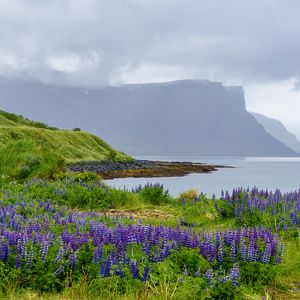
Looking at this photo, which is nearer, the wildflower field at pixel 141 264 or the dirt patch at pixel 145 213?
the wildflower field at pixel 141 264

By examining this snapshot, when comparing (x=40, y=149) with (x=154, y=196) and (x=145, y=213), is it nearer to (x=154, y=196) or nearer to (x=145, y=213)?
(x=154, y=196)

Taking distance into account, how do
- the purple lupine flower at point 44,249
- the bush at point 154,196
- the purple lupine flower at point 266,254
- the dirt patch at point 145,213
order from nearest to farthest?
1. the purple lupine flower at point 44,249
2. the purple lupine flower at point 266,254
3. the dirt patch at point 145,213
4. the bush at point 154,196

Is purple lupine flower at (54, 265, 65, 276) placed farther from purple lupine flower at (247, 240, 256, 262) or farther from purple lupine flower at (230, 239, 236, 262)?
purple lupine flower at (247, 240, 256, 262)

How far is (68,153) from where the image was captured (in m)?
66.2

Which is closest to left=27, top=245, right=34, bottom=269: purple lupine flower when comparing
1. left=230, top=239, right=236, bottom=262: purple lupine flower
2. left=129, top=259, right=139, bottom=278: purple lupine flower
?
left=129, top=259, right=139, bottom=278: purple lupine flower

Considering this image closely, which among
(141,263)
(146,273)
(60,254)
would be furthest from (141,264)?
(60,254)

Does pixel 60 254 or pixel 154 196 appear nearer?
pixel 60 254

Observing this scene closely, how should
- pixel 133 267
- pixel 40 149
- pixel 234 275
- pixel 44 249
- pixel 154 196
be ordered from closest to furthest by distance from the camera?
1. pixel 234 275
2. pixel 133 267
3. pixel 44 249
4. pixel 154 196
5. pixel 40 149

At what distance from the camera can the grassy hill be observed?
19.3 meters

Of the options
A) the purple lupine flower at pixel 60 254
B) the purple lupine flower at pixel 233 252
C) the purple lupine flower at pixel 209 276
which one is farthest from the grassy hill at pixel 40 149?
the purple lupine flower at pixel 209 276

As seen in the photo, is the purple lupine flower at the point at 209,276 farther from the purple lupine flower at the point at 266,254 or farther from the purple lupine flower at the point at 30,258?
the purple lupine flower at the point at 30,258

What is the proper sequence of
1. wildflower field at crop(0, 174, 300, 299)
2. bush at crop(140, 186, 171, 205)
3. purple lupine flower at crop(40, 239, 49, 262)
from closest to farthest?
wildflower field at crop(0, 174, 300, 299), purple lupine flower at crop(40, 239, 49, 262), bush at crop(140, 186, 171, 205)

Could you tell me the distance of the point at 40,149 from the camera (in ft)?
71.1

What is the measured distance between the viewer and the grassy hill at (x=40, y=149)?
759 inches
